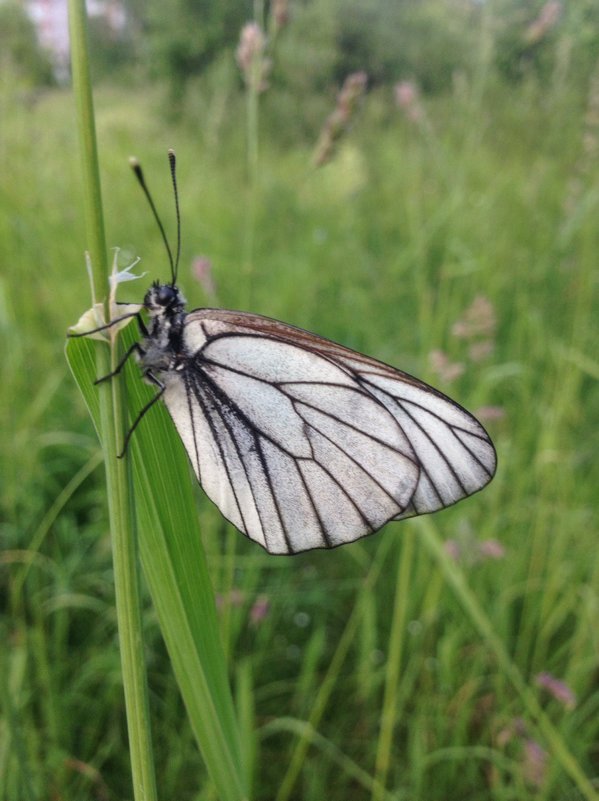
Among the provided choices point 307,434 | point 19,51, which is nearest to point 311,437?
point 307,434

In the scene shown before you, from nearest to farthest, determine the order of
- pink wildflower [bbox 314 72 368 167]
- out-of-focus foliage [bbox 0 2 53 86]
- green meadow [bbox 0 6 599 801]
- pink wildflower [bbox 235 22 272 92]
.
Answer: pink wildflower [bbox 235 22 272 92] < pink wildflower [bbox 314 72 368 167] < green meadow [bbox 0 6 599 801] < out-of-focus foliage [bbox 0 2 53 86]

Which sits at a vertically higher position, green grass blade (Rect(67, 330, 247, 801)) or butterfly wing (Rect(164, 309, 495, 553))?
butterfly wing (Rect(164, 309, 495, 553))

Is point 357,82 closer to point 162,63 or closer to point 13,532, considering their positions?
point 13,532

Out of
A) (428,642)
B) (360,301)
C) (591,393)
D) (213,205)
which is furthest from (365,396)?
(213,205)

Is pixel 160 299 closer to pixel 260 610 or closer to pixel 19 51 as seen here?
pixel 260 610

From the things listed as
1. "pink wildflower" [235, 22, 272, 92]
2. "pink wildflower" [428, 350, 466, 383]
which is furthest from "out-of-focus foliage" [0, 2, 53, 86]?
"pink wildflower" [428, 350, 466, 383]

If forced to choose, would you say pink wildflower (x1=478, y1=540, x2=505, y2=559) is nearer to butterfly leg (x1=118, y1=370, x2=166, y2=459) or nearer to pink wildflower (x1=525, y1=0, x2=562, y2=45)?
butterfly leg (x1=118, y1=370, x2=166, y2=459)
